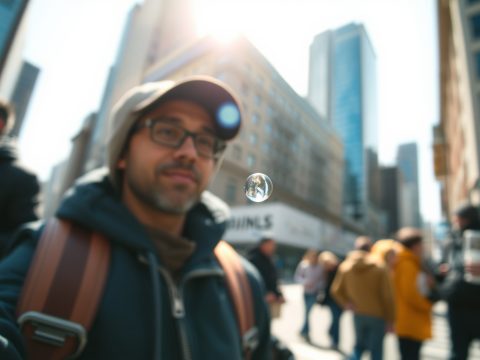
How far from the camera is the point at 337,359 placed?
4.55 metres

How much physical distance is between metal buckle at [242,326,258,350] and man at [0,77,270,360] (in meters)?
0.06

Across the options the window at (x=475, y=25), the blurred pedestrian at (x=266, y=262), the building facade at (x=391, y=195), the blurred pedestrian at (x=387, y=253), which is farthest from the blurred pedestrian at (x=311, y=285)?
the building facade at (x=391, y=195)

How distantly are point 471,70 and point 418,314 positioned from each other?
57.2ft

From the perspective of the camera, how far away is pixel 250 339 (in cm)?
115

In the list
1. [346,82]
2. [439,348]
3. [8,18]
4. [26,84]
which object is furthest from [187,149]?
[26,84]

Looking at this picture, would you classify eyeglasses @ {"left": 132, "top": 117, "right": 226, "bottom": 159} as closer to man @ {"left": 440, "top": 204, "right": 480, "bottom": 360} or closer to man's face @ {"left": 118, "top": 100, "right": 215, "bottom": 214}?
man's face @ {"left": 118, "top": 100, "right": 215, "bottom": 214}

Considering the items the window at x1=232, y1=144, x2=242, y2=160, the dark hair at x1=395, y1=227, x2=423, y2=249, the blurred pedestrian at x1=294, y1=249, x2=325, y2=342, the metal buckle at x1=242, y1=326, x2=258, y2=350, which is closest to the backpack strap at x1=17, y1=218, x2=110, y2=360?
the metal buckle at x1=242, y1=326, x2=258, y2=350

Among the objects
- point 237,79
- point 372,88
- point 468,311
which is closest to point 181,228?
point 237,79

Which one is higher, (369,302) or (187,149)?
(187,149)

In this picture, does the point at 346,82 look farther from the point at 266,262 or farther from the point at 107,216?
the point at 266,262

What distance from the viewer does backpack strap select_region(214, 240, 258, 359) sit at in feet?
3.74

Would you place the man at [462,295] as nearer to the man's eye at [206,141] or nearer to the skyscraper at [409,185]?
the man's eye at [206,141]

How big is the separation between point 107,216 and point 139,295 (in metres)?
0.29

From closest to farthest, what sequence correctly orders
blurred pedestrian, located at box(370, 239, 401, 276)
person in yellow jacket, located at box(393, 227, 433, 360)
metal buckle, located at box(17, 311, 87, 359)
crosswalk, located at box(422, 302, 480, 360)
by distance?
metal buckle, located at box(17, 311, 87, 359), person in yellow jacket, located at box(393, 227, 433, 360), blurred pedestrian, located at box(370, 239, 401, 276), crosswalk, located at box(422, 302, 480, 360)
